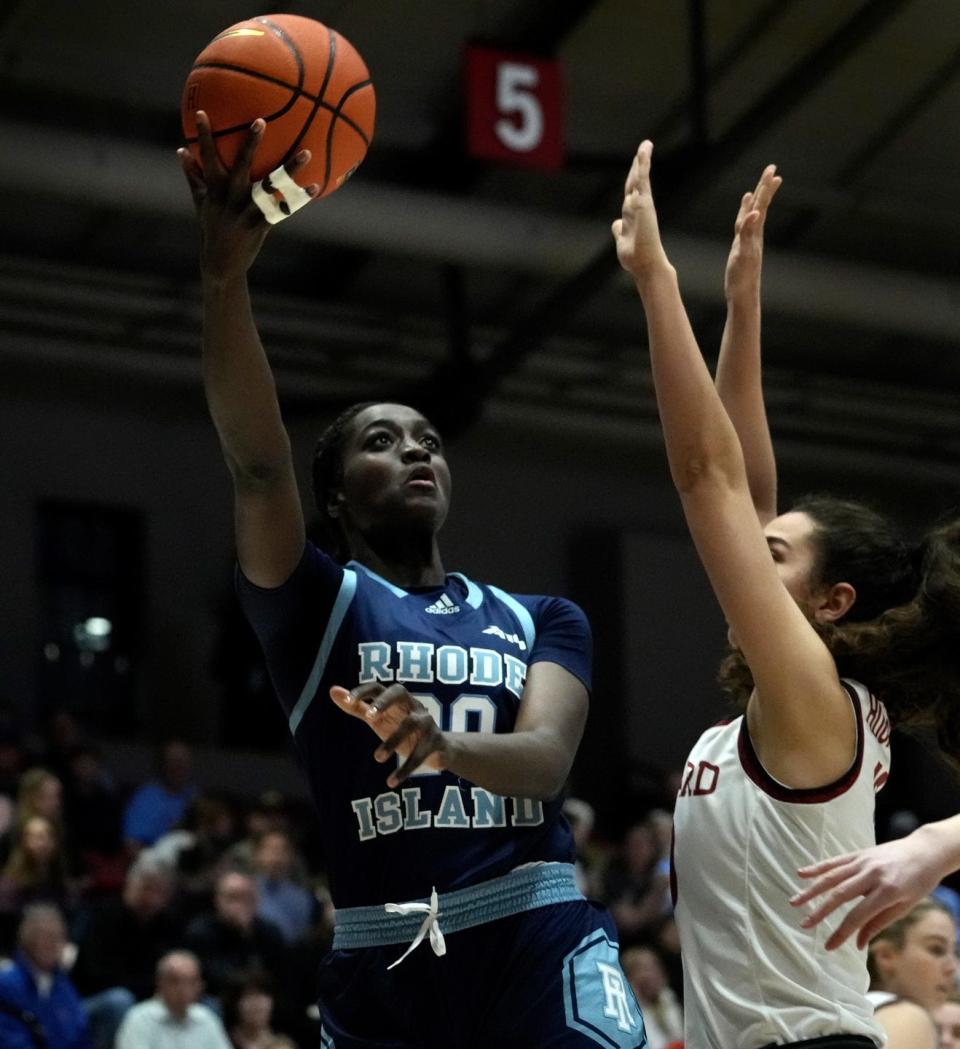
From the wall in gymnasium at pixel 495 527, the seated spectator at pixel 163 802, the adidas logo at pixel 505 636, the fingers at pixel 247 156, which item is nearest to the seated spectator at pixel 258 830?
the seated spectator at pixel 163 802

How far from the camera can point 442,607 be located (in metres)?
4.15

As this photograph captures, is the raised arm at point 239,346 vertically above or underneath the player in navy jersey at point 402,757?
above

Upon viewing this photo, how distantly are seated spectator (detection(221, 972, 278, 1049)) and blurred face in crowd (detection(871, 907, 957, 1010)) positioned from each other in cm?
469

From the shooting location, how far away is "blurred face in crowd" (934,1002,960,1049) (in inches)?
237

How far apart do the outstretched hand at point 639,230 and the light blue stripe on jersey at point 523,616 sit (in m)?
0.88

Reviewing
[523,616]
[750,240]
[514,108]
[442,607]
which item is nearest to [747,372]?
[750,240]

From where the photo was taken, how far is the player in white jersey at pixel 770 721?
344cm

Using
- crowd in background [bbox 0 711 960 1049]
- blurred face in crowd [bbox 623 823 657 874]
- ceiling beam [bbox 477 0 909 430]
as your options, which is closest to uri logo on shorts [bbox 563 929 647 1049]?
crowd in background [bbox 0 711 960 1049]

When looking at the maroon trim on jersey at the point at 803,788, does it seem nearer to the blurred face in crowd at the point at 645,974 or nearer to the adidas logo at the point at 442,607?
the adidas logo at the point at 442,607

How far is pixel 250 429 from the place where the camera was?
3.74m

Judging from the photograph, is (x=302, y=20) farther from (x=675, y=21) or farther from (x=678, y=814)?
→ (x=675, y=21)

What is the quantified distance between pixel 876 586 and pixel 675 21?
11451 mm

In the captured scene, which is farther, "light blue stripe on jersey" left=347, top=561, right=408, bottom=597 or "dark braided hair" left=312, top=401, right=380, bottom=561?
"dark braided hair" left=312, top=401, right=380, bottom=561

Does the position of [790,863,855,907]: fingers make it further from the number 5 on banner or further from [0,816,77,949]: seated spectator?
the number 5 on banner
